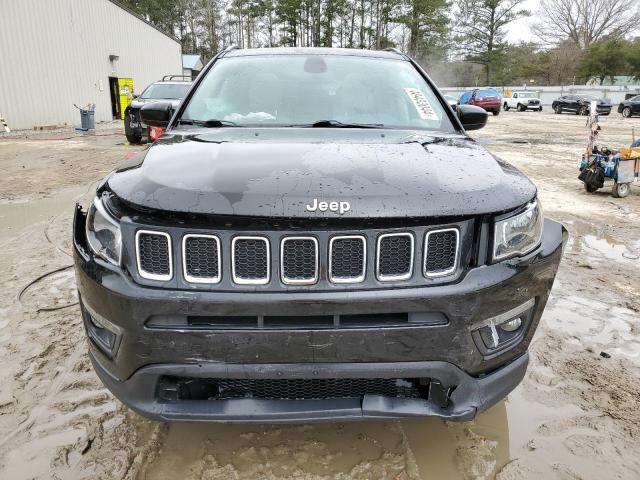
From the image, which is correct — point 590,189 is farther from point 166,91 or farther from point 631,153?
point 166,91

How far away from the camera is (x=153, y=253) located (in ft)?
5.64

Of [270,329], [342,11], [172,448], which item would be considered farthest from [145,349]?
[342,11]

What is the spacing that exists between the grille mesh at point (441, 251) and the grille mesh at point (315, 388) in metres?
0.44

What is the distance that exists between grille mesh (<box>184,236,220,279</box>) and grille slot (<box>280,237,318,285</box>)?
0.22 meters

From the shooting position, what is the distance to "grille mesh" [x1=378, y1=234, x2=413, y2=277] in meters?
1.71

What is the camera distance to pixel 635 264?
4.77 meters

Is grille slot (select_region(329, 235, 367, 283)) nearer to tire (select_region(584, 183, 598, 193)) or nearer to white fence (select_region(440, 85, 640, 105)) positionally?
tire (select_region(584, 183, 598, 193))

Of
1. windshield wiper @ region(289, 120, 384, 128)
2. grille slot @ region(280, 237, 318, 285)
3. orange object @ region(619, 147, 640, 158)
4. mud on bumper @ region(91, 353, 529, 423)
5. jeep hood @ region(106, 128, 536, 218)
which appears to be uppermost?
windshield wiper @ region(289, 120, 384, 128)

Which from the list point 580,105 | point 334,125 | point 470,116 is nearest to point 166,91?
point 470,116

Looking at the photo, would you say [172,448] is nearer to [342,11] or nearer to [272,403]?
[272,403]

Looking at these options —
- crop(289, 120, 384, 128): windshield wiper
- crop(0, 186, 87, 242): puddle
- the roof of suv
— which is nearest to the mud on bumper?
crop(289, 120, 384, 128): windshield wiper

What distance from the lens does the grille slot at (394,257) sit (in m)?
1.70

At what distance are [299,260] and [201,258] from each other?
12.8 inches

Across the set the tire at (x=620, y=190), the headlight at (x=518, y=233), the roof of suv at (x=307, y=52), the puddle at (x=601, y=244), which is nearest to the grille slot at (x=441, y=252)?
the headlight at (x=518, y=233)
